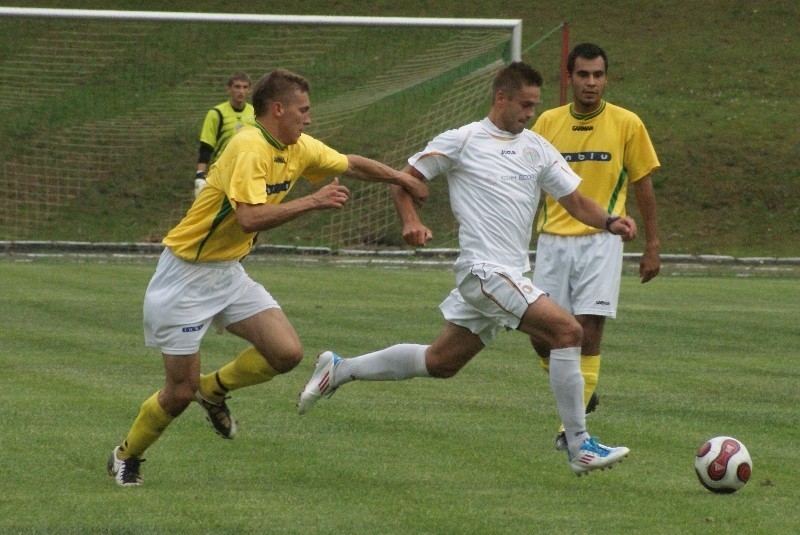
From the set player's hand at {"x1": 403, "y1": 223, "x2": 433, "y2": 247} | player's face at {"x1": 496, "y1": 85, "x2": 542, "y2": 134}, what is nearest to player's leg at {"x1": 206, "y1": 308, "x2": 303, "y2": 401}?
player's hand at {"x1": 403, "y1": 223, "x2": 433, "y2": 247}

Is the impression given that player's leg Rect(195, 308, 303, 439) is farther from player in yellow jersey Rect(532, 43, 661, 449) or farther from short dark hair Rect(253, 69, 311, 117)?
player in yellow jersey Rect(532, 43, 661, 449)

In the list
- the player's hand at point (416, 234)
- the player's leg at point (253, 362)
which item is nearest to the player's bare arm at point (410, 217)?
the player's hand at point (416, 234)

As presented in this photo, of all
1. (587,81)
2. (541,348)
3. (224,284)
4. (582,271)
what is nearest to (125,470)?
(224,284)

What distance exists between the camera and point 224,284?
7.33 m

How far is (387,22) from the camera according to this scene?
17.9 metres

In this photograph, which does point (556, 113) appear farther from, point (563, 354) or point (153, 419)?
point (153, 419)

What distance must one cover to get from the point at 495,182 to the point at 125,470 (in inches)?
91.8

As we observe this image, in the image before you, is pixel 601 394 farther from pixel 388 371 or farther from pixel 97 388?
pixel 97 388

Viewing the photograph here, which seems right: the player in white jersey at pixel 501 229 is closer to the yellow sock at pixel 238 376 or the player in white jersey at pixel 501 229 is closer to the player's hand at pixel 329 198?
the player's hand at pixel 329 198

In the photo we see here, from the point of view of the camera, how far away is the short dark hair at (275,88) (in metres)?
7.24

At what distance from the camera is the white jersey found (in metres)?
7.59

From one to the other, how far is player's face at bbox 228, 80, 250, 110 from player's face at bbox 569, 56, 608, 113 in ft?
28.8

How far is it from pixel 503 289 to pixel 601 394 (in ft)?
9.74

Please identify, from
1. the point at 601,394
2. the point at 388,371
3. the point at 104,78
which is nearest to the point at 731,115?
the point at 104,78
